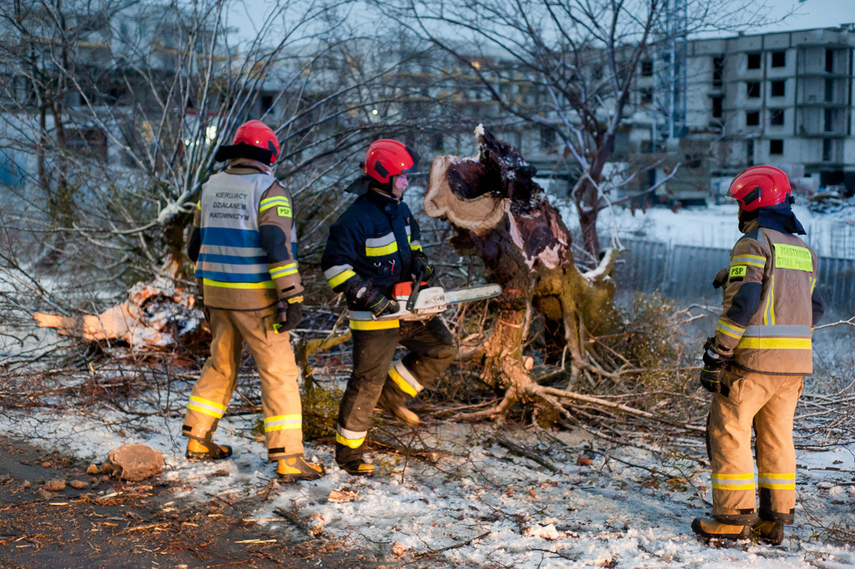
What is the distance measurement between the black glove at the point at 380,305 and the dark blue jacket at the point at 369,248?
7 cm

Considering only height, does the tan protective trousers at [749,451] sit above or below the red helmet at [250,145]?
below

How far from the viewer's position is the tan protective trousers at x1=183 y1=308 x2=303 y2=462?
3727 millimetres

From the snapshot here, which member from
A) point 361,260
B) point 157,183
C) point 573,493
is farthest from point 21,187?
point 573,493

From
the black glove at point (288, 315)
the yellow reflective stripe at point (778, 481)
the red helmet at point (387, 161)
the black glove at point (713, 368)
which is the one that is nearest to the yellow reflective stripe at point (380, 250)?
the red helmet at point (387, 161)

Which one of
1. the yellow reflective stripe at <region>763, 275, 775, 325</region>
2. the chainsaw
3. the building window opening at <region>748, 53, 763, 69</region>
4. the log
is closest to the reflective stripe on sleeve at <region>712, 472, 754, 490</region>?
the yellow reflective stripe at <region>763, 275, 775, 325</region>

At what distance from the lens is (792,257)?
300 centimetres

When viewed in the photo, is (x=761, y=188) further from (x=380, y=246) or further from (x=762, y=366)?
(x=380, y=246)

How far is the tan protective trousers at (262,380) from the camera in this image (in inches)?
147

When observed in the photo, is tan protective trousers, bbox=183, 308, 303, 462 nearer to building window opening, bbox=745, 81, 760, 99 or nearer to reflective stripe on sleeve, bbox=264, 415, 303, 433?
reflective stripe on sleeve, bbox=264, 415, 303, 433

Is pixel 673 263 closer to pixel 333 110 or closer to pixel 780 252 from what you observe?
pixel 333 110

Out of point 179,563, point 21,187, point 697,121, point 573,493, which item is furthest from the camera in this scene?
point 697,121

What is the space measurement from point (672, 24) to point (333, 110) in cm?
568

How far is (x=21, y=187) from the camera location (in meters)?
6.76

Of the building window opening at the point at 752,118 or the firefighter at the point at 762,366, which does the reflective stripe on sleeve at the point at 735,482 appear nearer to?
the firefighter at the point at 762,366
